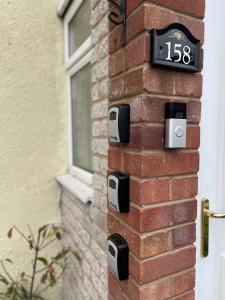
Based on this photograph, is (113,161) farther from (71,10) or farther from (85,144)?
(71,10)

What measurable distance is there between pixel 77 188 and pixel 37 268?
3.40 feet

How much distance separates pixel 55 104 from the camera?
2.31 m

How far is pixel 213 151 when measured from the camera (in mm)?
1076

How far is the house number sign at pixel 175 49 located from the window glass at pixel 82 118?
104 centimetres

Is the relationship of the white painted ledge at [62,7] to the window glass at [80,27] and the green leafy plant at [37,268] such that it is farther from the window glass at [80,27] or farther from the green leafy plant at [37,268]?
the green leafy plant at [37,268]

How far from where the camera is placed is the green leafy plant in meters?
2.14

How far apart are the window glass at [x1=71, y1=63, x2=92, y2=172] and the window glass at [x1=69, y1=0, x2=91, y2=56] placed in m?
0.23

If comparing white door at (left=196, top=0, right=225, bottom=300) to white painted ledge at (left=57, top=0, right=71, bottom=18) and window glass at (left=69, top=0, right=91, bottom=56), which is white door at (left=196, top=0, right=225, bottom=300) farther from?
white painted ledge at (left=57, top=0, right=71, bottom=18)

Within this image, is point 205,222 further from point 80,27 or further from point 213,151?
point 80,27

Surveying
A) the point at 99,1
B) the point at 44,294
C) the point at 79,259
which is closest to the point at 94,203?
the point at 79,259

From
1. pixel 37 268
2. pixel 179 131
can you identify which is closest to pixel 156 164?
pixel 179 131

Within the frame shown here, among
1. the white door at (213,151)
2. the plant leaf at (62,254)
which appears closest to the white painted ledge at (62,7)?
the white door at (213,151)

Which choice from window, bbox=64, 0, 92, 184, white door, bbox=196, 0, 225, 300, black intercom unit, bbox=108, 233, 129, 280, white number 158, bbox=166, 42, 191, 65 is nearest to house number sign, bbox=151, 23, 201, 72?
white number 158, bbox=166, 42, 191, 65

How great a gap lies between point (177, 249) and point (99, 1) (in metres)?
1.29
